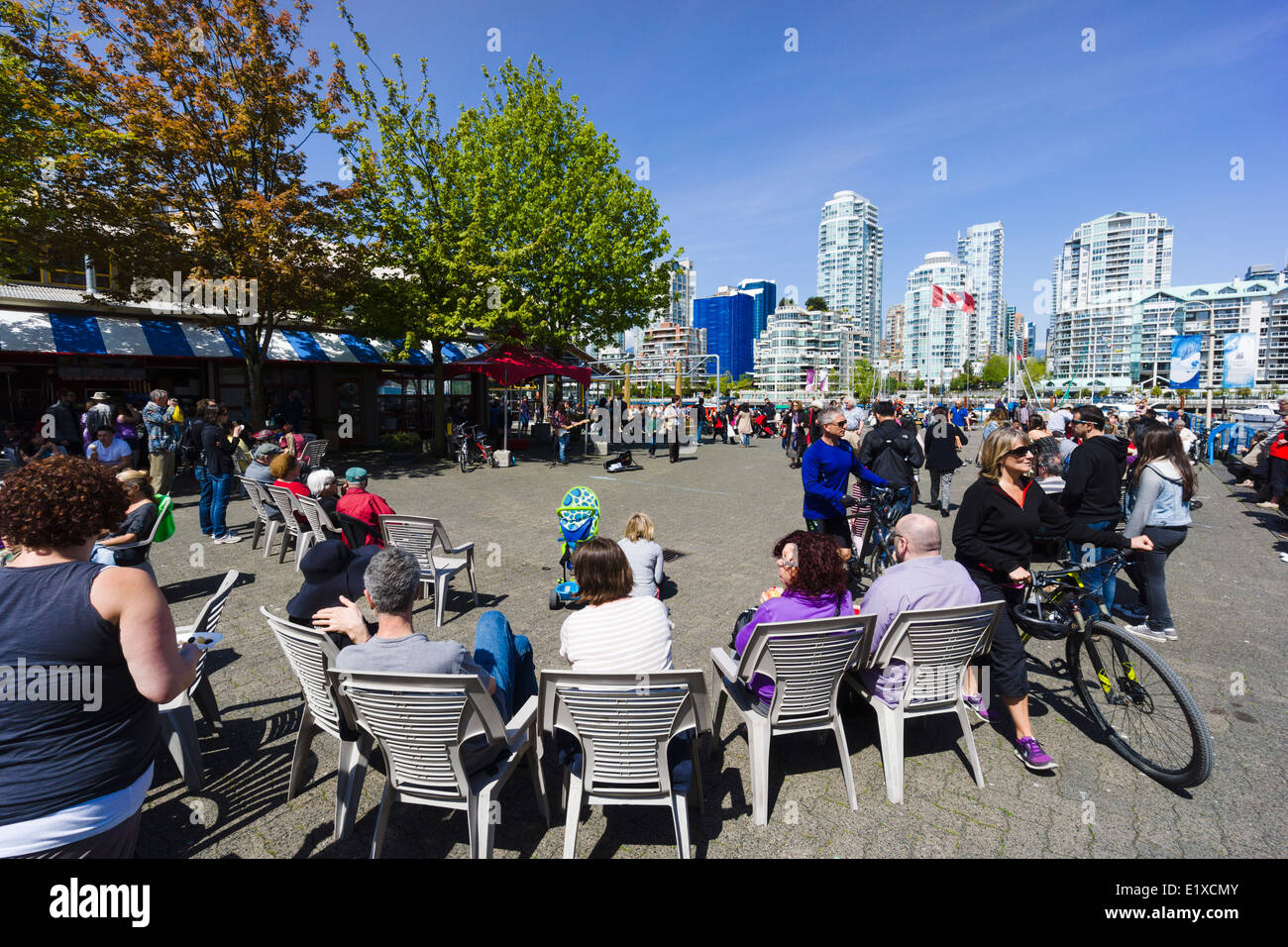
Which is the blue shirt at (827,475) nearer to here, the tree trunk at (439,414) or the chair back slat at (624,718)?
the chair back slat at (624,718)

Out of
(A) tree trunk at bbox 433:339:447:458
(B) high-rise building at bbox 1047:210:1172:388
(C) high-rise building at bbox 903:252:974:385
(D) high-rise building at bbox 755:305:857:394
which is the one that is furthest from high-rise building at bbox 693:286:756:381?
(A) tree trunk at bbox 433:339:447:458

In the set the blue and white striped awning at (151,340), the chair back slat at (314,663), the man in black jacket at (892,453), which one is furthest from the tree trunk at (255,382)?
the chair back slat at (314,663)

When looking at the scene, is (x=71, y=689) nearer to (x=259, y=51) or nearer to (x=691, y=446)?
(x=259, y=51)

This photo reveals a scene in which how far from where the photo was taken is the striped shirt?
297 cm

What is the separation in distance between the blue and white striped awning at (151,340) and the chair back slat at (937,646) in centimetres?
1879

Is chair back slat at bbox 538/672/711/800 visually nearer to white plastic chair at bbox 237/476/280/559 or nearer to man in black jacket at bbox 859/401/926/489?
man in black jacket at bbox 859/401/926/489

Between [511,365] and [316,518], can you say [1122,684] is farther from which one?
[511,365]

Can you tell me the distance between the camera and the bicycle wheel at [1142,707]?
317cm

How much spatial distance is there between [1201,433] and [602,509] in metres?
21.5

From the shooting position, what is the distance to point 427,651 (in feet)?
8.65

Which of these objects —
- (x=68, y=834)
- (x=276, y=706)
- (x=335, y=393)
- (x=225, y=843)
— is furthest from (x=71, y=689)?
(x=335, y=393)

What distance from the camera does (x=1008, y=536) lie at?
3887 mm

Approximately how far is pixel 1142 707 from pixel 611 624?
10.1 ft

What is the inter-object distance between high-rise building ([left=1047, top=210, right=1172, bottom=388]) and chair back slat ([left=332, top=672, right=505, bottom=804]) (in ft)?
529
